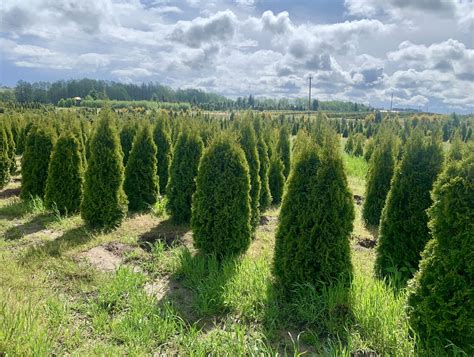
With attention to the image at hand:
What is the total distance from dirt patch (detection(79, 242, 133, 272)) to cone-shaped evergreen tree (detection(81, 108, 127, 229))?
1.13 meters

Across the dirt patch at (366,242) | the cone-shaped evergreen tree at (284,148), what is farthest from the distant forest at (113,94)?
the dirt patch at (366,242)

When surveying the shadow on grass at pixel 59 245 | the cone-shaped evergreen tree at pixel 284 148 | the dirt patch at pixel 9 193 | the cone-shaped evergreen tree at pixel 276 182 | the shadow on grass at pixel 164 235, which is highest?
the cone-shaped evergreen tree at pixel 284 148

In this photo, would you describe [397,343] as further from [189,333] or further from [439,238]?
[189,333]

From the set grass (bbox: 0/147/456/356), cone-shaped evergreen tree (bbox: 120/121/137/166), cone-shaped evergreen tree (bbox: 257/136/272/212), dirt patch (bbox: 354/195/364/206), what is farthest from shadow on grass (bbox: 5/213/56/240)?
dirt patch (bbox: 354/195/364/206)

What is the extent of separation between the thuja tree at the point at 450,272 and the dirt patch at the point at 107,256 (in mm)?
4369

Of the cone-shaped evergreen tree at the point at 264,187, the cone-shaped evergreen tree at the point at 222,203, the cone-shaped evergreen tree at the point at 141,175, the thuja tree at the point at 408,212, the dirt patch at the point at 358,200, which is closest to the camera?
the thuja tree at the point at 408,212

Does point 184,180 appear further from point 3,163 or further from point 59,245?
point 3,163

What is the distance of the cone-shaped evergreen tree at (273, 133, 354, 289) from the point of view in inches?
183

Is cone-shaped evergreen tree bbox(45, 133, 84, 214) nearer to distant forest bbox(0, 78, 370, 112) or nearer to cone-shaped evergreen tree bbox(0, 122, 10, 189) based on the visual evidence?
cone-shaped evergreen tree bbox(0, 122, 10, 189)

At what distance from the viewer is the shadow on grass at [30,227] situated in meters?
7.44

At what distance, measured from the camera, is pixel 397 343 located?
358 centimetres

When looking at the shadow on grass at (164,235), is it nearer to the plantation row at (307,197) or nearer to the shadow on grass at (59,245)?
the plantation row at (307,197)

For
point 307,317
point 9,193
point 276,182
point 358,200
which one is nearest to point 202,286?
point 307,317

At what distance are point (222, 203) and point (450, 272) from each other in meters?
3.60
